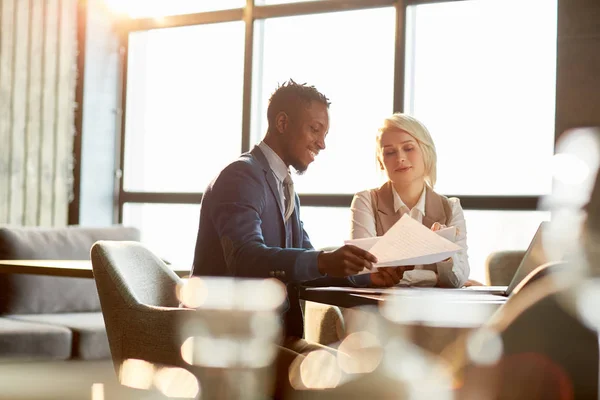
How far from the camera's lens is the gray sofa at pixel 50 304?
3.84 meters

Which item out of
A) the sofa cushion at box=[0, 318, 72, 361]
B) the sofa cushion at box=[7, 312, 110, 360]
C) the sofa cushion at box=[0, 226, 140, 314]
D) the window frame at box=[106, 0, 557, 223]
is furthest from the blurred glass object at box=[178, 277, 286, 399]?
the window frame at box=[106, 0, 557, 223]

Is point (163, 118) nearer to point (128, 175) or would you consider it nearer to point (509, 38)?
point (128, 175)

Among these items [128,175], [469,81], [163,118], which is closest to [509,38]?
[469,81]

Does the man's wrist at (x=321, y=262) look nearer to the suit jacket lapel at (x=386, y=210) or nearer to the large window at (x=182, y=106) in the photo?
the suit jacket lapel at (x=386, y=210)

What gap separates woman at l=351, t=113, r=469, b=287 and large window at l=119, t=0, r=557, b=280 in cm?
126

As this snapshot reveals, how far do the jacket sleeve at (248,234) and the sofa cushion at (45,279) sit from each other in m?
2.51

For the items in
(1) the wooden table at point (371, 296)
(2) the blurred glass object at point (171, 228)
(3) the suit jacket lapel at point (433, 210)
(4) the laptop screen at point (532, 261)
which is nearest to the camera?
(1) the wooden table at point (371, 296)

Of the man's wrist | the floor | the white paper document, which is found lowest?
the floor

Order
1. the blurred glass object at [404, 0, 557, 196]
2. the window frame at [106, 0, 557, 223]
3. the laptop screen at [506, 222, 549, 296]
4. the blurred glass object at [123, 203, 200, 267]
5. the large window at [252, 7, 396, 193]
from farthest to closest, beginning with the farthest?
the blurred glass object at [123, 203, 200, 267] → the large window at [252, 7, 396, 193] → the window frame at [106, 0, 557, 223] → the blurred glass object at [404, 0, 557, 196] → the laptop screen at [506, 222, 549, 296]

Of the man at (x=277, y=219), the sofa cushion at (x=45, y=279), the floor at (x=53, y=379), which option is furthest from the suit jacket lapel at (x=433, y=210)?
the sofa cushion at (x=45, y=279)

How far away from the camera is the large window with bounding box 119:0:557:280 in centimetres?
481

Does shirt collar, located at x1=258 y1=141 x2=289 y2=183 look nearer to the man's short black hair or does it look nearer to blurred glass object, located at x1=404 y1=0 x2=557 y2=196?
the man's short black hair

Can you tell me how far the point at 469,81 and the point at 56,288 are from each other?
2.78 meters

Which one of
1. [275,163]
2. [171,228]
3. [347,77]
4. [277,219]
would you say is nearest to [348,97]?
[347,77]
